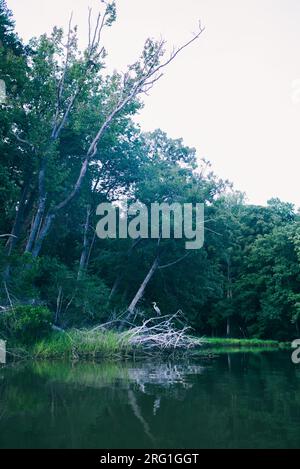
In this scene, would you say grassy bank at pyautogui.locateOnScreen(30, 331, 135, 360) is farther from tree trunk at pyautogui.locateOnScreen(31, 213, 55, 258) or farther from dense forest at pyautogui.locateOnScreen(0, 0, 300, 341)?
tree trunk at pyautogui.locateOnScreen(31, 213, 55, 258)

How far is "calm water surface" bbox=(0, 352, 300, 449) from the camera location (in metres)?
4.60

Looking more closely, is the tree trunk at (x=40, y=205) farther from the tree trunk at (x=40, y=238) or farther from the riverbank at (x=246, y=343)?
the riverbank at (x=246, y=343)

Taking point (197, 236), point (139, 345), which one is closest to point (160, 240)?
point (197, 236)

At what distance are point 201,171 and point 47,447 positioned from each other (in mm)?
21481

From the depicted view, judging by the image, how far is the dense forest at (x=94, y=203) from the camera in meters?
17.6

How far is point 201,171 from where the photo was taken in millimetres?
24656

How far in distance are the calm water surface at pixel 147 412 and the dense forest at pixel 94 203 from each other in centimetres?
619

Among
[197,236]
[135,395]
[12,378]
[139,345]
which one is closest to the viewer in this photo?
[135,395]

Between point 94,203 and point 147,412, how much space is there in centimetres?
1978

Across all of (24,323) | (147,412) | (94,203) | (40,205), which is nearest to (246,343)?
(94,203)

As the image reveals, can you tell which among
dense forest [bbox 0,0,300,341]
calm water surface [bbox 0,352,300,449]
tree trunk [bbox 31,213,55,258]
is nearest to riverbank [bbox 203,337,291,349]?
dense forest [bbox 0,0,300,341]

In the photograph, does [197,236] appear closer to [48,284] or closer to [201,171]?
[201,171]
